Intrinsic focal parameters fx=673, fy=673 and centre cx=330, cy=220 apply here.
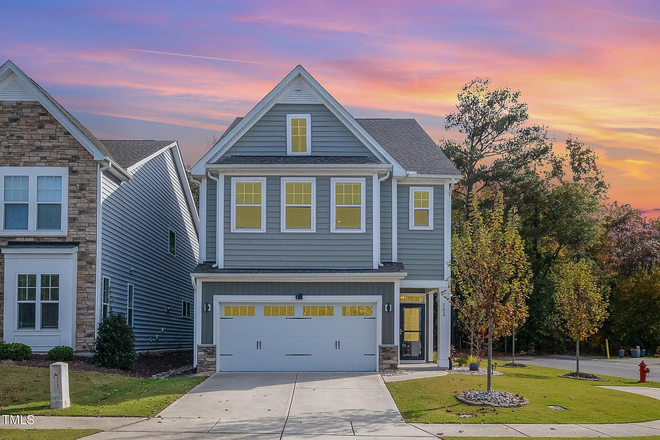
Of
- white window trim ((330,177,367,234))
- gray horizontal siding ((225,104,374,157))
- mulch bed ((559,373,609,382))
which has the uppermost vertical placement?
gray horizontal siding ((225,104,374,157))

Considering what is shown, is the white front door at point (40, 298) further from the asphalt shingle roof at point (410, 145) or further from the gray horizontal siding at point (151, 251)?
the asphalt shingle roof at point (410, 145)

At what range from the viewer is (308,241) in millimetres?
21109

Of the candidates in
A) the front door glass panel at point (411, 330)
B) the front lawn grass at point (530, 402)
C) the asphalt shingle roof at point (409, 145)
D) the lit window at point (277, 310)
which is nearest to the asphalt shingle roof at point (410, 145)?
the asphalt shingle roof at point (409, 145)

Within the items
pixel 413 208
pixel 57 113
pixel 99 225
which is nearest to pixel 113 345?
pixel 99 225

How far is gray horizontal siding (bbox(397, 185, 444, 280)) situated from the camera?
876 inches

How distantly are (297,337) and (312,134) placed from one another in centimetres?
649

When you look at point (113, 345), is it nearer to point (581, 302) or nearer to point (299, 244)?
point (299, 244)

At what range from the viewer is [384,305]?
68.0ft

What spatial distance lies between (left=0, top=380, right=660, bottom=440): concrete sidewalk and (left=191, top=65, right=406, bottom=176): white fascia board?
315 inches

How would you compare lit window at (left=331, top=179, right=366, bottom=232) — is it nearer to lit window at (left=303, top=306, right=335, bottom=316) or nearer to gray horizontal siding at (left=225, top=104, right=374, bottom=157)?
gray horizontal siding at (left=225, top=104, right=374, bottom=157)

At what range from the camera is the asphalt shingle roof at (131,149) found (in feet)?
78.1

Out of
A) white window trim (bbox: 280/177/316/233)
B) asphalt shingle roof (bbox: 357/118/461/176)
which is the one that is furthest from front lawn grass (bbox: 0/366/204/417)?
asphalt shingle roof (bbox: 357/118/461/176)

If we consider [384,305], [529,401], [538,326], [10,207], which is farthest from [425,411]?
[538,326]

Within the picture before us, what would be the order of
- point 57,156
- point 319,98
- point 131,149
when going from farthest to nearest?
1. point 131,149
2. point 319,98
3. point 57,156
